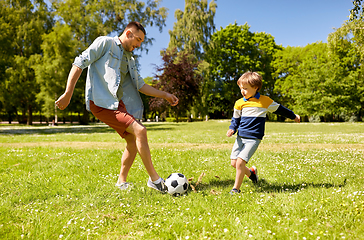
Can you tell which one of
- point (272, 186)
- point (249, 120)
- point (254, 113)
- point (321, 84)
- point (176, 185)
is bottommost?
point (272, 186)

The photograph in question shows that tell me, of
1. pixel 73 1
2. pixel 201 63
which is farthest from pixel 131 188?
pixel 73 1

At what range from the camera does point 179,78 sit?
114 feet

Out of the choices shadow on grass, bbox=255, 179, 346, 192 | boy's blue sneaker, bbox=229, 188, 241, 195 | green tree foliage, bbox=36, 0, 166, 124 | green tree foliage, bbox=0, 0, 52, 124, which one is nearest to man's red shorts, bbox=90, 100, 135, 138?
boy's blue sneaker, bbox=229, 188, 241, 195

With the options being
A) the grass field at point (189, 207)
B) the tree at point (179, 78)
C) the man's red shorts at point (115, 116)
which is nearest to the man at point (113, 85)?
the man's red shorts at point (115, 116)

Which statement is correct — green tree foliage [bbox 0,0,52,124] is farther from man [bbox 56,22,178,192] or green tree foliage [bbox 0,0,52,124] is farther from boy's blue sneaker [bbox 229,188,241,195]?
boy's blue sneaker [bbox 229,188,241,195]

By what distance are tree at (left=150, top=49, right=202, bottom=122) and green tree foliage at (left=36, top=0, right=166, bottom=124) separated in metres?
4.75

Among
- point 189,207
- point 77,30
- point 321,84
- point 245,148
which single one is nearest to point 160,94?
point 245,148

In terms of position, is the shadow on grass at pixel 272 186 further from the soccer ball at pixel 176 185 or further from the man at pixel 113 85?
the man at pixel 113 85

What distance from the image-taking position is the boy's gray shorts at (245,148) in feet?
13.0

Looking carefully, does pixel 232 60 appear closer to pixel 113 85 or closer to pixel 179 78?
pixel 179 78

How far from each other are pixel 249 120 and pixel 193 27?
3745cm

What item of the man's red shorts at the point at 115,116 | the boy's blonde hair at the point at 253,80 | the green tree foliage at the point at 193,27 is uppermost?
the green tree foliage at the point at 193,27

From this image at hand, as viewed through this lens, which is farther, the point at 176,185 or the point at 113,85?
the point at 176,185

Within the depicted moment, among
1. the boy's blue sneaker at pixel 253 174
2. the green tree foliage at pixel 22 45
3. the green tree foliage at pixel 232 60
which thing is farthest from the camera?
the green tree foliage at pixel 232 60
